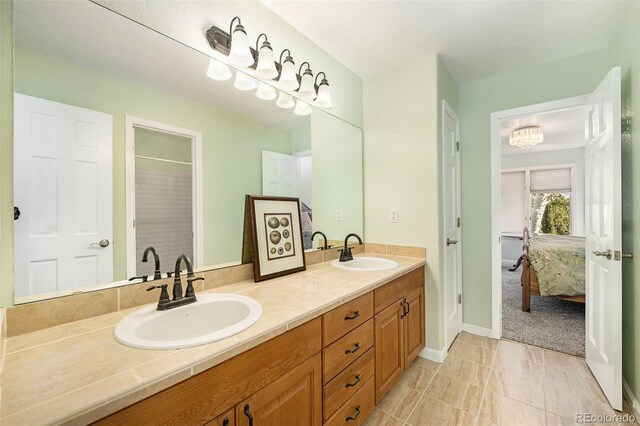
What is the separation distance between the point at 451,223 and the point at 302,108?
5.33 feet

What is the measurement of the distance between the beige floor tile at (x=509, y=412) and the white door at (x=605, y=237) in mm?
476

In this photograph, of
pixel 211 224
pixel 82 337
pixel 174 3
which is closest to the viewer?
pixel 82 337

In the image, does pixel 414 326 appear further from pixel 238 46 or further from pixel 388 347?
pixel 238 46

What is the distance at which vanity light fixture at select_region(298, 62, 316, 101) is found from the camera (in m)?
1.88

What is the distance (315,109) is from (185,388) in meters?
1.84

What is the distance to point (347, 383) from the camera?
1.32 meters

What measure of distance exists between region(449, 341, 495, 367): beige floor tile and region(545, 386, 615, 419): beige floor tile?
411 millimetres

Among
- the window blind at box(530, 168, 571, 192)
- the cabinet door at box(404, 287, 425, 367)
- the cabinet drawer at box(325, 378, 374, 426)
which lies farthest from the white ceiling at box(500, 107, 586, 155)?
the cabinet drawer at box(325, 378, 374, 426)

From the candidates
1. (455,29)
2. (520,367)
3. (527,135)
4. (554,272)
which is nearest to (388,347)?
(520,367)

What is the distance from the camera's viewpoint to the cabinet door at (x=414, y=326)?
6.24ft

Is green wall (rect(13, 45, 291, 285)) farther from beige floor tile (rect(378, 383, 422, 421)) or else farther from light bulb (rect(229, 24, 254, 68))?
beige floor tile (rect(378, 383, 422, 421))

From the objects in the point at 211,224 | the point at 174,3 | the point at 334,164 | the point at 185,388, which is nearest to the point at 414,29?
the point at 334,164

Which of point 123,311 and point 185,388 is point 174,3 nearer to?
point 123,311

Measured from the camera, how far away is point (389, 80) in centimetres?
239
